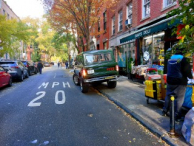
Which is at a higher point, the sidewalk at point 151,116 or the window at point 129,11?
the window at point 129,11

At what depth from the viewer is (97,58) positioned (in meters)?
8.91

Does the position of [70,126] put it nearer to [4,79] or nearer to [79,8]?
[4,79]

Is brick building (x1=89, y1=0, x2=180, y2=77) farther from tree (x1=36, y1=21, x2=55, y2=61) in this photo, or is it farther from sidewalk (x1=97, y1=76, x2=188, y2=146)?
tree (x1=36, y1=21, x2=55, y2=61)

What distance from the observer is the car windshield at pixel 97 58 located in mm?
8781

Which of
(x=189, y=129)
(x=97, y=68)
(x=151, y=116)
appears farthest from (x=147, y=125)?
(x=97, y=68)

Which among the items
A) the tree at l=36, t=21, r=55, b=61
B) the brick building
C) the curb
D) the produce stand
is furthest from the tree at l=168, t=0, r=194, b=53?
the tree at l=36, t=21, r=55, b=61

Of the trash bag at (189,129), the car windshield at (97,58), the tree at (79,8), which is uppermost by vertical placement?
the tree at (79,8)

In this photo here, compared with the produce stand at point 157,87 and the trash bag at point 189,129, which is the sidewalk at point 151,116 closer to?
the trash bag at point 189,129

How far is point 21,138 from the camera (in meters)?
3.66

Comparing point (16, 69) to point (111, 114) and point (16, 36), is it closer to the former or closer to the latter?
point (16, 36)

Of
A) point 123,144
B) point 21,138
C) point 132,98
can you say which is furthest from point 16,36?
point 123,144

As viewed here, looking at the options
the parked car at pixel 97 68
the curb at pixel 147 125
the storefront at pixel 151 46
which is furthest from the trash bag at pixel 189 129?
the storefront at pixel 151 46

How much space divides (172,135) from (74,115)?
2769 millimetres

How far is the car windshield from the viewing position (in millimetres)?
8781
